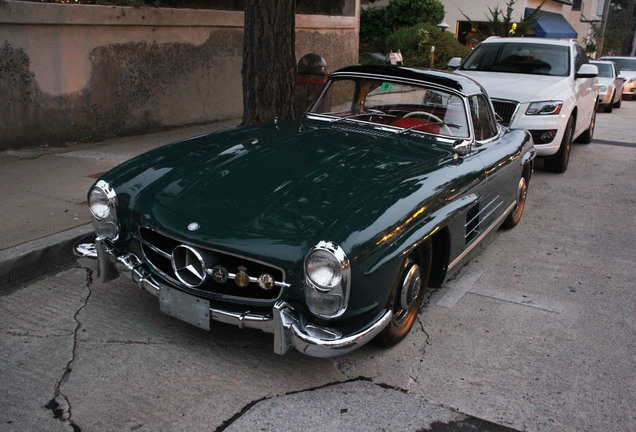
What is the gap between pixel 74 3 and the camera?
7.69m

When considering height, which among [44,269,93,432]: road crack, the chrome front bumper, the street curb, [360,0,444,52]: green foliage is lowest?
[44,269,93,432]: road crack

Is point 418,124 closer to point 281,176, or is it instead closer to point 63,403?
point 281,176

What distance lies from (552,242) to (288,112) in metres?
3.01

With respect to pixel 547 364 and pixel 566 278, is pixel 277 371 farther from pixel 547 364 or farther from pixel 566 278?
pixel 566 278

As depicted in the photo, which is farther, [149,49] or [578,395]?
[149,49]

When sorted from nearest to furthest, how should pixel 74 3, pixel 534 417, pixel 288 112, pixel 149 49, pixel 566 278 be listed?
pixel 534 417 → pixel 566 278 → pixel 288 112 → pixel 74 3 → pixel 149 49

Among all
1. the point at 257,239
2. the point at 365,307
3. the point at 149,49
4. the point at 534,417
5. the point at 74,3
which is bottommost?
the point at 534,417

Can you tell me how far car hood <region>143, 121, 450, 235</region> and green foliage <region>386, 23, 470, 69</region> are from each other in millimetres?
14477

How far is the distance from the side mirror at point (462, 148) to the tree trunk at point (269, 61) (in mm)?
2754

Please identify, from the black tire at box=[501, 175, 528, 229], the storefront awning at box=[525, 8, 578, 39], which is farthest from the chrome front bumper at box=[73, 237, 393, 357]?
the storefront awning at box=[525, 8, 578, 39]

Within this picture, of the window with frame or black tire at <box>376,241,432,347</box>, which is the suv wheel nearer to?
the window with frame

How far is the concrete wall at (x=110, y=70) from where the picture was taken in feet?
23.0

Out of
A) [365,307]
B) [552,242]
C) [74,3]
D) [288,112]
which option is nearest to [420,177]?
[365,307]

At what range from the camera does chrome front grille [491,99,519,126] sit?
7402 millimetres
